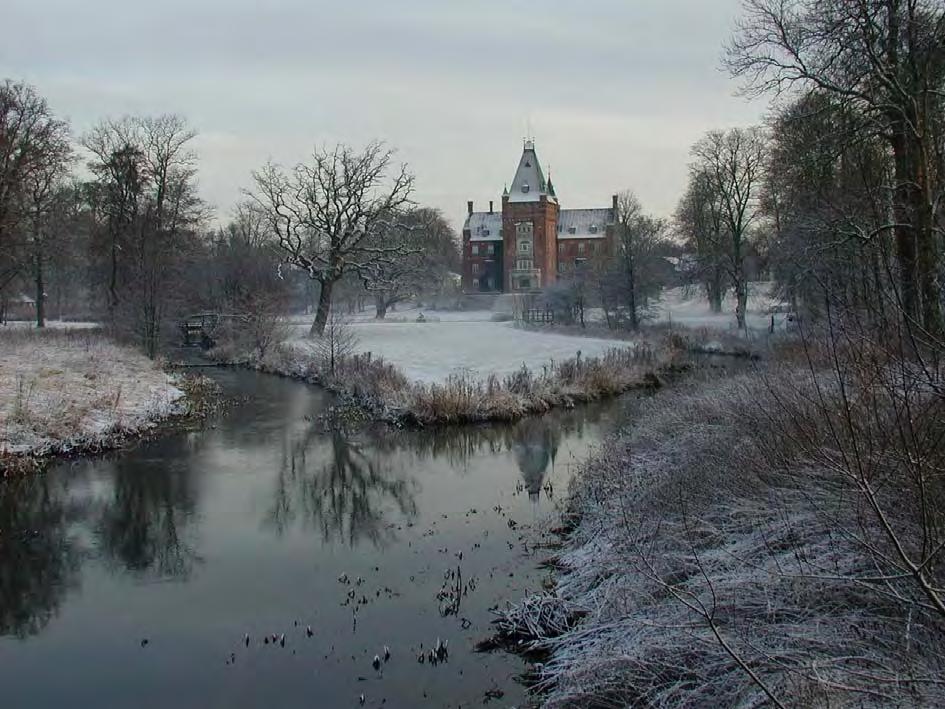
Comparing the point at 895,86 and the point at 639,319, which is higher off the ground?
the point at 895,86

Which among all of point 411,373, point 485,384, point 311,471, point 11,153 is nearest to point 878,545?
point 311,471

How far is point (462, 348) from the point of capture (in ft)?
94.0

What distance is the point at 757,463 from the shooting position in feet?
23.5

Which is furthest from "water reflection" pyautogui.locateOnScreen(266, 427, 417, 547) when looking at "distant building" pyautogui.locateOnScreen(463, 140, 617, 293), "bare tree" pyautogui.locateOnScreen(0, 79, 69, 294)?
"distant building" pyautogui.locateOnScreen(463, 140, 617, 293)

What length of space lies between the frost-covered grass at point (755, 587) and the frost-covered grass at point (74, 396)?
9542 mm

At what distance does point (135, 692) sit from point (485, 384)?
1436 cm

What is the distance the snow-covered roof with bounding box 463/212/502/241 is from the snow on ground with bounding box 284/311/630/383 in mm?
29406

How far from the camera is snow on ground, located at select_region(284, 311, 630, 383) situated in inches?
921

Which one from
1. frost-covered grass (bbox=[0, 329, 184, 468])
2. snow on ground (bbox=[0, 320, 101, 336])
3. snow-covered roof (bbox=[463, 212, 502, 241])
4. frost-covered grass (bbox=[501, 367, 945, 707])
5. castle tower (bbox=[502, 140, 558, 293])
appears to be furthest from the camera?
snow-covered roof (bbox=[463, 212, 502, 241])

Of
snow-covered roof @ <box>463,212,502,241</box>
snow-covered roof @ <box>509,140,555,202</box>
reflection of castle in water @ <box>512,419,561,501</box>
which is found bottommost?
reflection of castle in water @ <box>512,419,561,501</box>

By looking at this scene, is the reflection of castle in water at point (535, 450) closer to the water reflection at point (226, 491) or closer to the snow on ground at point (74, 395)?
the water reflection at point (226, 491)

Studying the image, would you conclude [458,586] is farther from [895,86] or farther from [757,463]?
[895,86]

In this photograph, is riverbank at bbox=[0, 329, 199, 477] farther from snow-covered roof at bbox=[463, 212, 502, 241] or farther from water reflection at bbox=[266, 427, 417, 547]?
snow-covered roof at bbox=[463, 212, 502, 241]

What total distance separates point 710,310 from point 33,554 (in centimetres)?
4222
